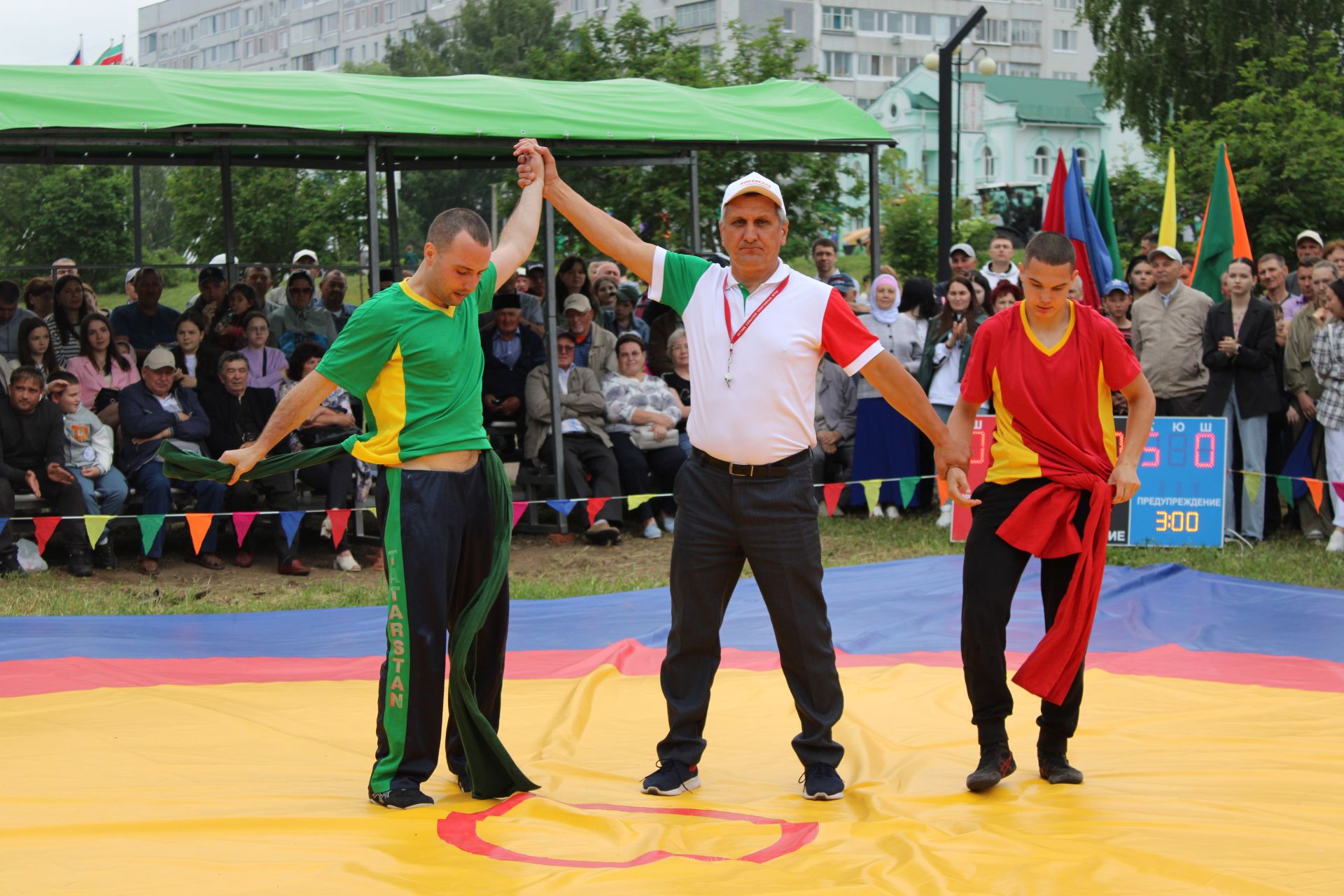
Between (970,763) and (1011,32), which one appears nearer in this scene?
(970,763)

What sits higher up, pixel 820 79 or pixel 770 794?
pixel 820 79

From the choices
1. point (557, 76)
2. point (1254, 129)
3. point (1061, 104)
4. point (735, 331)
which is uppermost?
point (1061, 104)

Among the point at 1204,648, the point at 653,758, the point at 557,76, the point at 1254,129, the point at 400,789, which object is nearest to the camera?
the point at 400,789

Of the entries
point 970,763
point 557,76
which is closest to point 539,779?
point 970,763

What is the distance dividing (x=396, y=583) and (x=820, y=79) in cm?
1763

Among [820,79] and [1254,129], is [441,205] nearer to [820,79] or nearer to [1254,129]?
[820,79]

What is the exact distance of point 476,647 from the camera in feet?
16.0

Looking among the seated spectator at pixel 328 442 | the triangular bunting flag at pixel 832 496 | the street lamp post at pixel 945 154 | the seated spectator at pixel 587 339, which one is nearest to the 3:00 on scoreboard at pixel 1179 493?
the triangular bunting flag at pixel 832 496

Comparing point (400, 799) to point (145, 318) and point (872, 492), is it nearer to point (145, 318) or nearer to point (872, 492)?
point (872, 492)

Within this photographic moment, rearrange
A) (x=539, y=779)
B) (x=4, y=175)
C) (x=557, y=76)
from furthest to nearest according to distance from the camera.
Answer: (x=4, y=175) → (x=557, y=76) → (x=539, y=779)

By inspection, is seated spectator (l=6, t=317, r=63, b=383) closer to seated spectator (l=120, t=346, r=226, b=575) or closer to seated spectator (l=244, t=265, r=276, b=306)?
seated spectator (l=120, t=346, r=226, b=575)

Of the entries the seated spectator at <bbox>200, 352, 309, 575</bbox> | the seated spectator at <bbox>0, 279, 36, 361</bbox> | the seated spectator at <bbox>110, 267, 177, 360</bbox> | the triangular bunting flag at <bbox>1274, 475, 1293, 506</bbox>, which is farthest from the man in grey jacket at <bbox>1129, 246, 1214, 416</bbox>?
the seated spectator at <bbox>0, 279, 36, 361</bbox>

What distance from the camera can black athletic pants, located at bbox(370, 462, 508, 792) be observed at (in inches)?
183

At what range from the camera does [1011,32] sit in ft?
290
